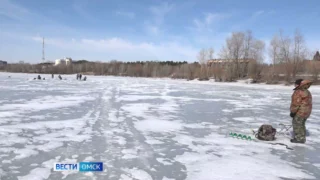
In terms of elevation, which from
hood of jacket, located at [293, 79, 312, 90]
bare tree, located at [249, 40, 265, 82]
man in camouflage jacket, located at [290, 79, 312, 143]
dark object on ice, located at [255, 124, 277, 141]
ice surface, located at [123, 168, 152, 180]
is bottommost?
ice surface, located at [123, 168, 152, 180]

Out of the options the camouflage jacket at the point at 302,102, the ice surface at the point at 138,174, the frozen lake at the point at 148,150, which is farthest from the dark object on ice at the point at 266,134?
the ice surface at the point at 138,174

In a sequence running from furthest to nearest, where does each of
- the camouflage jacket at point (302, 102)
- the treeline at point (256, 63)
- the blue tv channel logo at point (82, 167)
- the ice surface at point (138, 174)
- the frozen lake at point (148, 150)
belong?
the treeline at point (256, 63), the camouflage jacket at point (302, 102), the frozen lake at point (148, 150), the ice surface at point (138, 174), the blue tv channel logo at point (82, 167)

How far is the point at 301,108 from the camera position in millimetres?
6457

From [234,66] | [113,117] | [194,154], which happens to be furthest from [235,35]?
[194,154]

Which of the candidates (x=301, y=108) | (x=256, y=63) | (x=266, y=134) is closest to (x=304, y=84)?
(x=301, y=108)

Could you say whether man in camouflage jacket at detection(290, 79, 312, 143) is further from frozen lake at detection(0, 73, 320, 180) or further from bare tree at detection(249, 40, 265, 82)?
bare tree at detection(249, 40, 265, 82)

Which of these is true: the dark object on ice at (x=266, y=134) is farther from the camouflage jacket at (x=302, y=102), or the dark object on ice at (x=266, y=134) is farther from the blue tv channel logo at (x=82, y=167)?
the blue tv channel logo at (x=82, y=167)

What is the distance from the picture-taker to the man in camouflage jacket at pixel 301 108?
6453mm

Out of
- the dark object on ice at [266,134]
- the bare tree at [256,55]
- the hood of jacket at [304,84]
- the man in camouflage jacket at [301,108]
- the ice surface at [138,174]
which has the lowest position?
the ice surface at [138,174]

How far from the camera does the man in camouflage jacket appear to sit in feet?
21.2

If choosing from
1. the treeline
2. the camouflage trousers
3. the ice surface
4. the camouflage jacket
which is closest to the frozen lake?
the ice surface

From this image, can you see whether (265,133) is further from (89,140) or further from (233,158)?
(89,140)

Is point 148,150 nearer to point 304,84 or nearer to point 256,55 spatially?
point 304,84

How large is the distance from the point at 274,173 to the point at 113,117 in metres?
6.14
